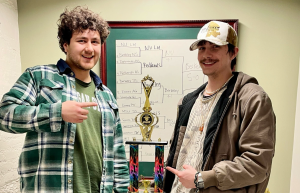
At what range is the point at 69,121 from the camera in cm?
101

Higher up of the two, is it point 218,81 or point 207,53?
point 207,53

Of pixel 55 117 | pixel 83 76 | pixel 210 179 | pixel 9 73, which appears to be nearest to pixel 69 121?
pixel 55 117

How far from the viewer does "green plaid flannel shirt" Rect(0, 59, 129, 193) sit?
100 cm

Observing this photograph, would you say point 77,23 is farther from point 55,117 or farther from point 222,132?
point 222,132

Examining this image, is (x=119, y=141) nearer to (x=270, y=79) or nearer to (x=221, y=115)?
(x=221, y=115)

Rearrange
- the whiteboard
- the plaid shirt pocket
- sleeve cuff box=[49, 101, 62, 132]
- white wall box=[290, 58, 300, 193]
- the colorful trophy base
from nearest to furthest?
1. sleeve cuff box=[49, 101, 62, 132]
2. the plaid shirt pocket
3. the colorful trophy base
4. white wall box=[290, 58, 300, 193]
5. the whiteboard

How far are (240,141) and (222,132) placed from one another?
0.34 feet

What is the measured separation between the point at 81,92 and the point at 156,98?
0.90 m

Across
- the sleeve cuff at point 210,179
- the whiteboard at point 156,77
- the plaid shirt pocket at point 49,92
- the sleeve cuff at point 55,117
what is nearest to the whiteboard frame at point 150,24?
the whiteboard at point 156,77

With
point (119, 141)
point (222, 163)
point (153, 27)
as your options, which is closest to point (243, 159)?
point (222, 163)

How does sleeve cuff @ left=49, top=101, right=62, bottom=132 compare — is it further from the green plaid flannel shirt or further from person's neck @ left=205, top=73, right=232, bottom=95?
person's neck @ left=205, top=73, right=232, bottom=95

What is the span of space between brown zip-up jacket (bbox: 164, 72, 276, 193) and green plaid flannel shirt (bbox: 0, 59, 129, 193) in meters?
0.59

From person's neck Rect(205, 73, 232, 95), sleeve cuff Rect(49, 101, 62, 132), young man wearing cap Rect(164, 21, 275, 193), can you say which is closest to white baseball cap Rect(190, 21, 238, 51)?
young man wearing cap Rect(164, 21, 275, 193)

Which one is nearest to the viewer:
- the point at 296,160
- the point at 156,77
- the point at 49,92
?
the point at 49,92
